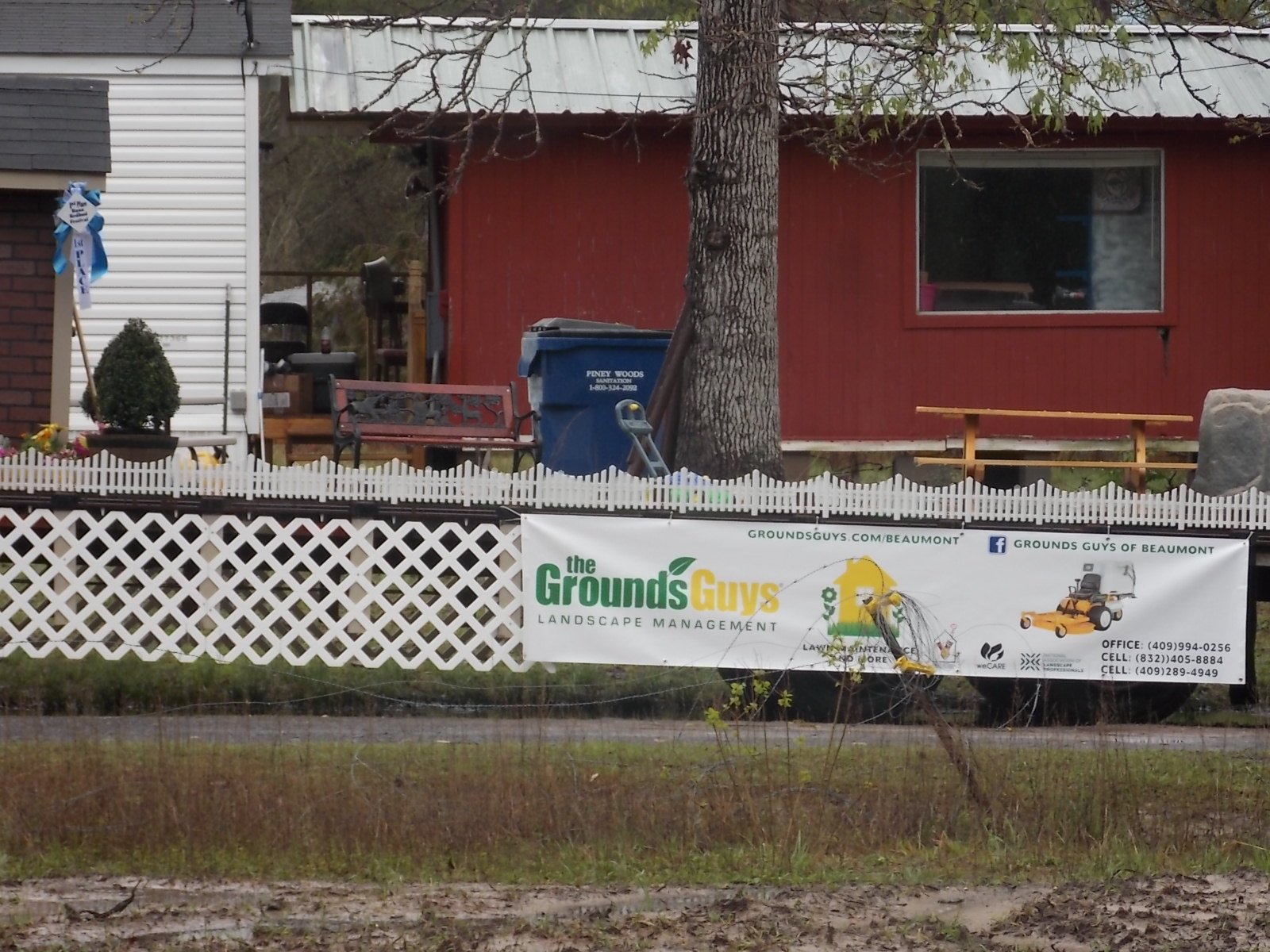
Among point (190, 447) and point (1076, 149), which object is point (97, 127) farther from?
point (1076, 149)

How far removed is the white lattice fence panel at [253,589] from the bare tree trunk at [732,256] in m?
2.15

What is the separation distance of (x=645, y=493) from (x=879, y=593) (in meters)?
1.39

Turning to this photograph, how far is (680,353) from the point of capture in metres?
11.6

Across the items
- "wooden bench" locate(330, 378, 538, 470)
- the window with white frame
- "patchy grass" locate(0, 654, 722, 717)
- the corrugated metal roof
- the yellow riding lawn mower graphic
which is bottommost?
"patchy grass" locate(0, 654, 722, 717)

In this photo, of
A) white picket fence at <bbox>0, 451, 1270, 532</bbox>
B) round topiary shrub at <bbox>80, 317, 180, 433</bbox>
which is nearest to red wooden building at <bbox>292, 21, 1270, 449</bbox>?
round topiary shrub at <bbox>80, 317, 180, 433</bbox>

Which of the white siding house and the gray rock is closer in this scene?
the gray rock

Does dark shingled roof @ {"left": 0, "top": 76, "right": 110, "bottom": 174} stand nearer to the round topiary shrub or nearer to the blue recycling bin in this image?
the round topiary shrub

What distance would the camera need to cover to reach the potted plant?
34.3ft

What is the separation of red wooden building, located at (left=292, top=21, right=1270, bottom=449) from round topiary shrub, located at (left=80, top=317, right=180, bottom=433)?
537 centimetres

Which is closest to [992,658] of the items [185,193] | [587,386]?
[587,386]

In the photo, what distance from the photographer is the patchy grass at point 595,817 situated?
670cm

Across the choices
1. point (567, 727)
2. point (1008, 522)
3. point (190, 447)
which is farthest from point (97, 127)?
point (1008, 522)

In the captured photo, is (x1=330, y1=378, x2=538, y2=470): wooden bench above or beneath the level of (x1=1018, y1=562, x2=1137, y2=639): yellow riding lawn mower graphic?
above

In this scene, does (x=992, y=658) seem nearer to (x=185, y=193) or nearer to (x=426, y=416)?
(x=426, y=416)
